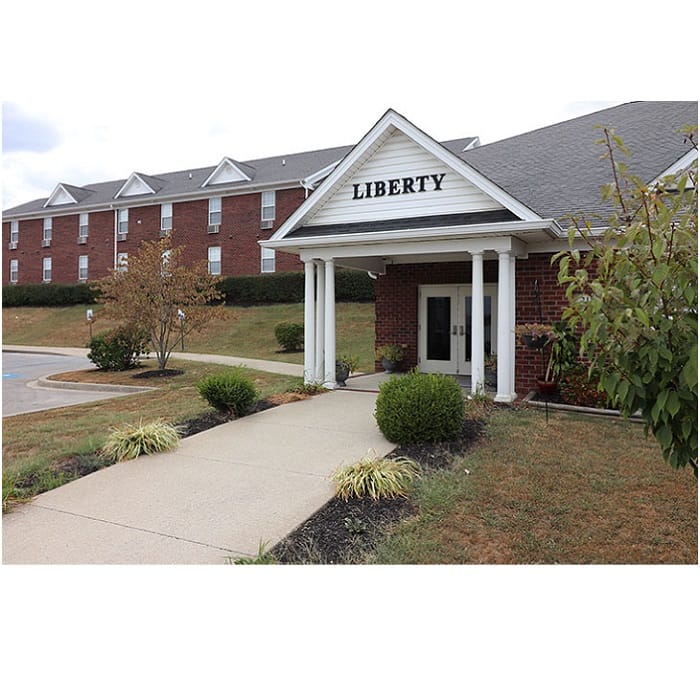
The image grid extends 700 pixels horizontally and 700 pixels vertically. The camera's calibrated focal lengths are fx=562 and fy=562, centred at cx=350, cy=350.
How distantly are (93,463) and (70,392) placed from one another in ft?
23.9

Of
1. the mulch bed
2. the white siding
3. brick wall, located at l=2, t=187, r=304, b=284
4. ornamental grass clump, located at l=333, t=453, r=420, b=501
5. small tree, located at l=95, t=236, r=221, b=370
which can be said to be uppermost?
brick wall, located at l=2, t=187, r=304, b=284

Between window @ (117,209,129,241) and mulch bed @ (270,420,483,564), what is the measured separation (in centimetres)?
3101

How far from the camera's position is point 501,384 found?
9453mm

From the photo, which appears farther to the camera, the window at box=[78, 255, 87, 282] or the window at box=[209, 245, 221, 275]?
the window at box=[78, 255, 87, 282]

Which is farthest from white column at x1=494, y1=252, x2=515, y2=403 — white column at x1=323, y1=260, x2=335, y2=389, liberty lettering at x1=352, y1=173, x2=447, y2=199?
white column at x1=323, y1=260, x2=335, y2=389

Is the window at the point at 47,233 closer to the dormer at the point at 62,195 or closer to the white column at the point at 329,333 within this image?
the dormer at the point at 62,195

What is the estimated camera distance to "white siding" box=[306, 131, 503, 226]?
9867mm

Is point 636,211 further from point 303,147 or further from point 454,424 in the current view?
point 303,147

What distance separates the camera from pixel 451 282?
12.5 m

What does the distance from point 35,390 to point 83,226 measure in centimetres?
2418

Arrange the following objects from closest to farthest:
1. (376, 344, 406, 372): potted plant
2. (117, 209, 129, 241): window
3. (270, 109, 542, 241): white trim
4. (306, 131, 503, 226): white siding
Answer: (270, 109, 542, 241): white trim < (306, 131, 503, 226): white siding < (376, 344, 406, 372): potted plant < (117, 209, 129, 241): window

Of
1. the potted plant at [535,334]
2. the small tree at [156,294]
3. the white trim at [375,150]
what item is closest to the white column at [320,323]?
the white trim at [375,150]

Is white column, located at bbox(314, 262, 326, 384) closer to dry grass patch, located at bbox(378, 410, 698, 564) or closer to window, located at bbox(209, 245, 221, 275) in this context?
dry grass patch, located at bbox(378, 410, 698, 564)
